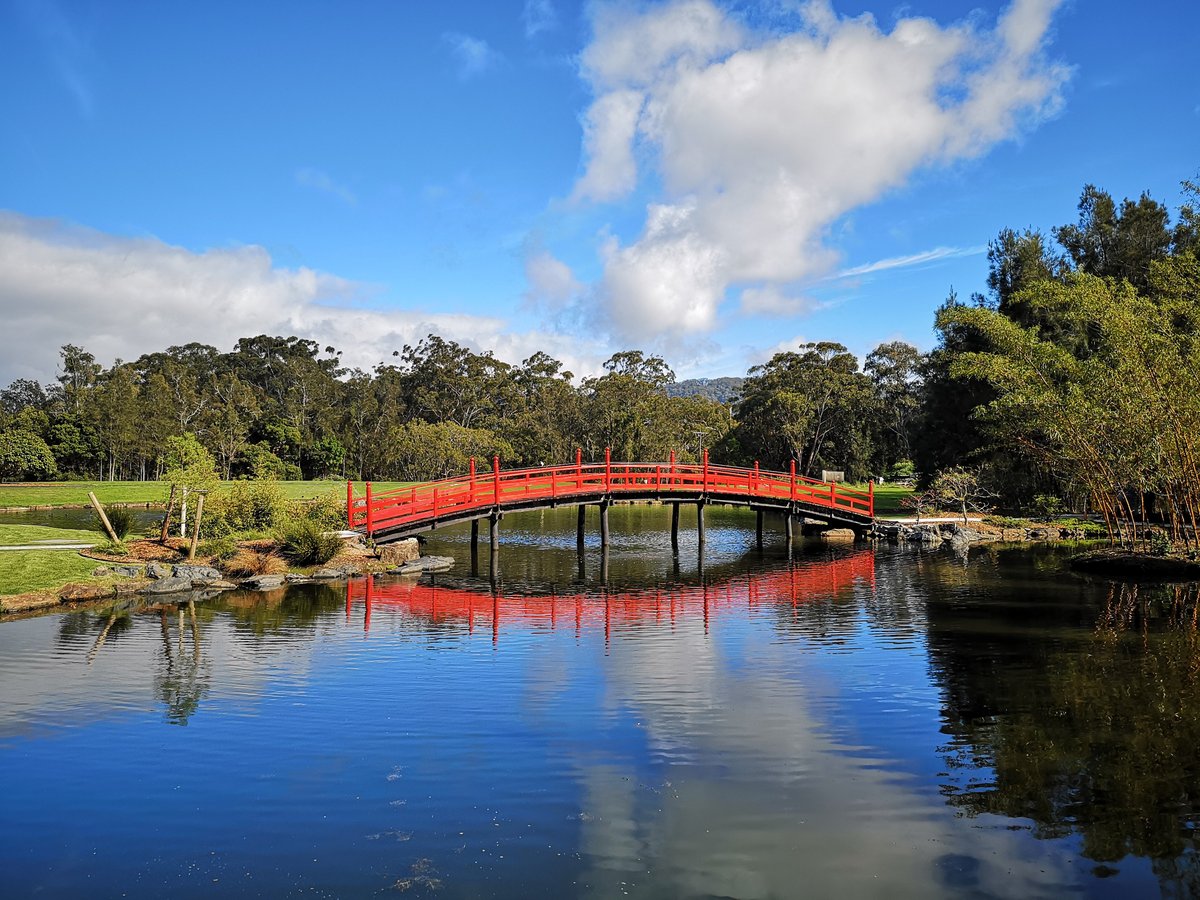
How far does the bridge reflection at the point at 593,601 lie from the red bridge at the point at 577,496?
3751 mm

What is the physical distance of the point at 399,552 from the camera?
87.8 ft

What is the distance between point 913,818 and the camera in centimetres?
816

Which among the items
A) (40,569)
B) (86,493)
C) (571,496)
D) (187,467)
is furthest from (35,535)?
(86,493)

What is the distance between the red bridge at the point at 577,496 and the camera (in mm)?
27297

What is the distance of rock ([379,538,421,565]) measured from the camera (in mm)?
26047

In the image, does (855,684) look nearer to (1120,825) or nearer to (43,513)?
(1120,825)

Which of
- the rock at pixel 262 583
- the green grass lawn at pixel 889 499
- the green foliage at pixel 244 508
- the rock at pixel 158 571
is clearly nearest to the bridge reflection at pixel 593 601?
the rock at pixel 262 583

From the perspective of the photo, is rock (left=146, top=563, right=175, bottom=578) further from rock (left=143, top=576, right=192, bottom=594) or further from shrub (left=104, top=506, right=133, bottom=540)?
shrub (left=104, top=506, right=133, bottom=540)

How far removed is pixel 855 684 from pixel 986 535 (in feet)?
78.7

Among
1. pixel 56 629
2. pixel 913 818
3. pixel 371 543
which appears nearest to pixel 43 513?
pixel 371 543

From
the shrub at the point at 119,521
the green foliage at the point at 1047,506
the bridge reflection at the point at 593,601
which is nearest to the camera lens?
the bridge reflection at the point at 593,601

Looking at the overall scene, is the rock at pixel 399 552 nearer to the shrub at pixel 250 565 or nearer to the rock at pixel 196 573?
the shrub at pixel 250 565

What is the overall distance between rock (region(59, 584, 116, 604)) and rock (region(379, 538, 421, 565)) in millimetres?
7732

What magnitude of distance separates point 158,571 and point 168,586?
0.84 m
